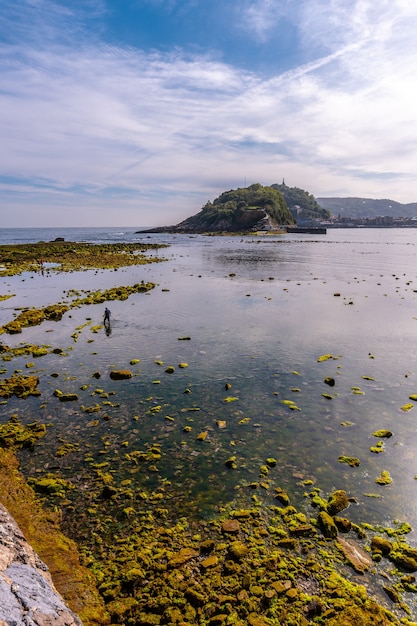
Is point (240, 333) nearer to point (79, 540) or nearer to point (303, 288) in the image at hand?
point (79, 540)

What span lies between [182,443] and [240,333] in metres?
16.8

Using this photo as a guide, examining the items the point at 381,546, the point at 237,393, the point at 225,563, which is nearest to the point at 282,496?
the point at 381,546

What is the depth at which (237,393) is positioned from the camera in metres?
20.3

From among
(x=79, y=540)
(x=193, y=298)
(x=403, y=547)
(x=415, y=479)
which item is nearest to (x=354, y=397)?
(x=415, y=479)

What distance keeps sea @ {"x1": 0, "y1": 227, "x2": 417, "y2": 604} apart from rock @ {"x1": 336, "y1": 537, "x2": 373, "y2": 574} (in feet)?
4.41

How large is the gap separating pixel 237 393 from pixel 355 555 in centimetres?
1072

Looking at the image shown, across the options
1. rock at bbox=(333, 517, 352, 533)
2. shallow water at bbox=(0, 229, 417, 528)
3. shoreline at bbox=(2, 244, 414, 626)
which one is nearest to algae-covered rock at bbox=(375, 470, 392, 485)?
shallow water at bbox=(0, 229, 417, 528)

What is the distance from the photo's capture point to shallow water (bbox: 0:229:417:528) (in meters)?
13.7

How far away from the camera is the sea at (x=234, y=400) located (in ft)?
44.1

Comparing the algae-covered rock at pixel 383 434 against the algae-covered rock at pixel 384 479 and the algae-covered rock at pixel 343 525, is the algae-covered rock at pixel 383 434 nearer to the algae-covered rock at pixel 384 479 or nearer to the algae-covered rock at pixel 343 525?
the algae-covered rock at pixel 384 479

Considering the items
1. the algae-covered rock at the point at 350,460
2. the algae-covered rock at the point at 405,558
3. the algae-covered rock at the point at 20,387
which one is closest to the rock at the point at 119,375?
the algae-covered rock at the point at 20,387

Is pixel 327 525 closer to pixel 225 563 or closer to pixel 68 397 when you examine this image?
pixel 225 563

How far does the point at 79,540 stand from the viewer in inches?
414

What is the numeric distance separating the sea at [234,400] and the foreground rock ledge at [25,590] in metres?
3.90
